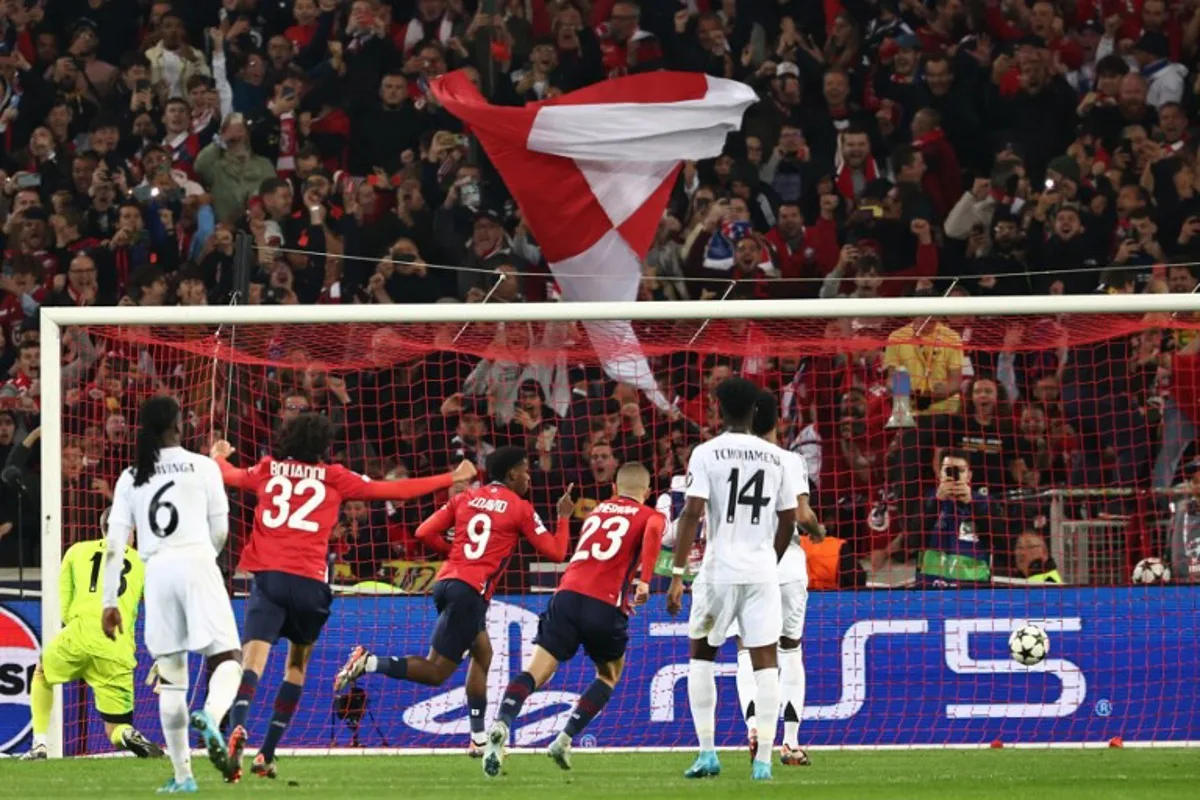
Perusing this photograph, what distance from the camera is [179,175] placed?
19562 millimetres

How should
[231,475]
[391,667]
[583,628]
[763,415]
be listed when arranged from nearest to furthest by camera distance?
[231,475], [763,415], [583,628], [391,667]

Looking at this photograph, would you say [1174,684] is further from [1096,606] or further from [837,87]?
[837,87]

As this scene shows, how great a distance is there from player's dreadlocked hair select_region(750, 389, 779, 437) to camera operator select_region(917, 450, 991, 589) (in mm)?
3246

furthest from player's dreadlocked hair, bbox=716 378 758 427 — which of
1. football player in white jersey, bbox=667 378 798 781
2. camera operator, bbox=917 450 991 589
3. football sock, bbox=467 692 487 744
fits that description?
camera operator, bbox=917 450 991 589

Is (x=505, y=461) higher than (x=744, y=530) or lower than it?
higher

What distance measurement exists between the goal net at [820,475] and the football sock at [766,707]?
11.3 ft

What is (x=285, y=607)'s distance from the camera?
11.7 metres

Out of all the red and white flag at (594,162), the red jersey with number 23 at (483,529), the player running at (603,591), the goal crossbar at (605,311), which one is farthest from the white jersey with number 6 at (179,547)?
the red and white flag at (594,162)

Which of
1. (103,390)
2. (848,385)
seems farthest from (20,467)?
(848,385)

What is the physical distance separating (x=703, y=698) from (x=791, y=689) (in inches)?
59.4

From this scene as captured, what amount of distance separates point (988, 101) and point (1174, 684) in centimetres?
622

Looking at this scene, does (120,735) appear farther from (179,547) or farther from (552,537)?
(179,547)

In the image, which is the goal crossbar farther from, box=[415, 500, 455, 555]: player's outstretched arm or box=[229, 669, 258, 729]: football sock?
box=[229, 669, 258, 729]: football sock

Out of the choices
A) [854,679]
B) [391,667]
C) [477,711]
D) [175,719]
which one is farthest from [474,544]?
[175,719]
